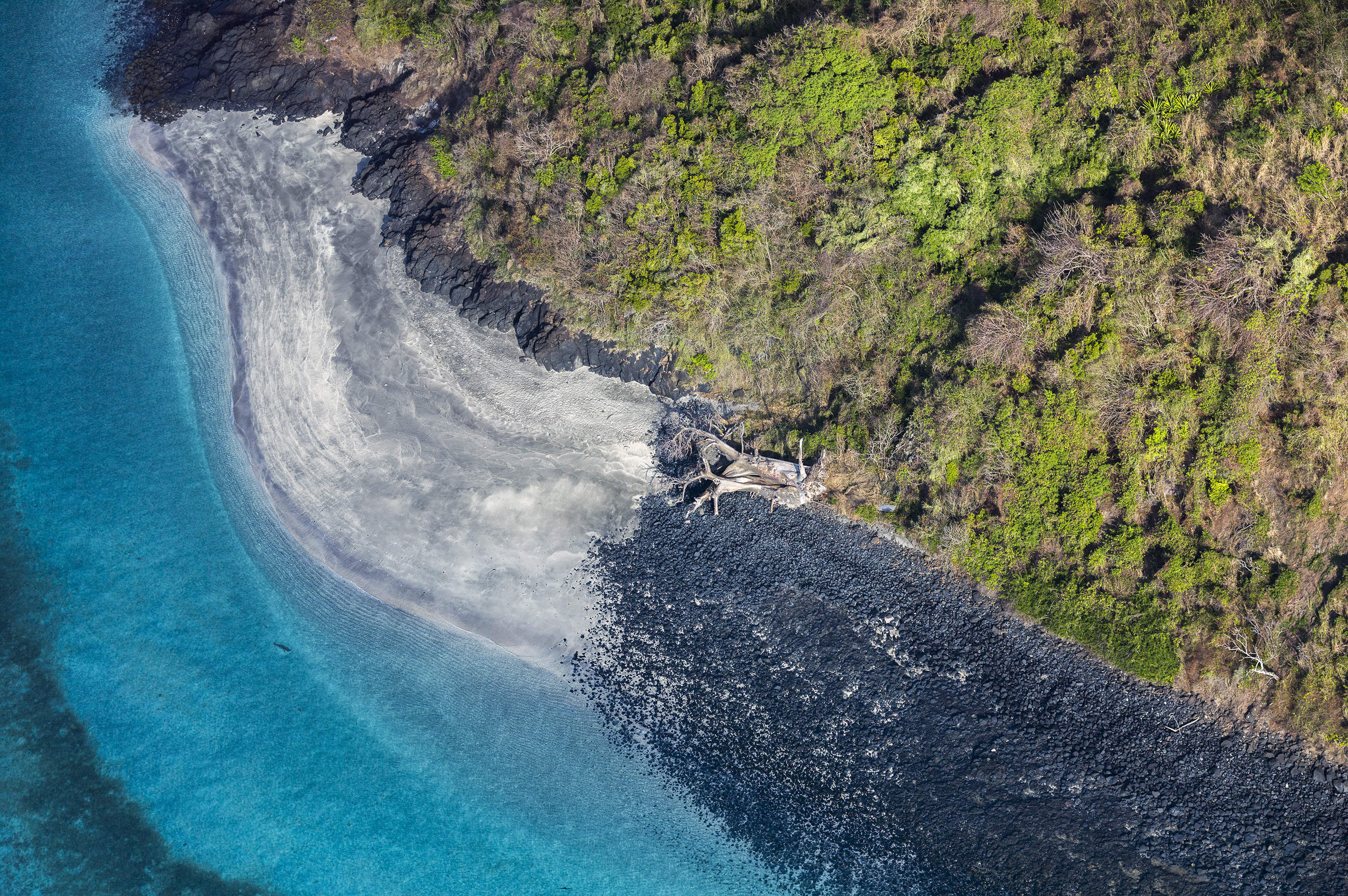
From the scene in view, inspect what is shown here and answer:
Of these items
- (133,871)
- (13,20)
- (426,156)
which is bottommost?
(133,871)

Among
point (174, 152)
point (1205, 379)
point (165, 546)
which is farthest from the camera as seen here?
point (174, 152)

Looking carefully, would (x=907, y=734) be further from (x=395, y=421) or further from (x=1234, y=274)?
(x=395, y=421)

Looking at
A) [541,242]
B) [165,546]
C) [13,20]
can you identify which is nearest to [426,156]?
[541,242]

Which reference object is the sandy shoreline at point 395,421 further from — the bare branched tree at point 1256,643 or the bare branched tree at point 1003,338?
the bare branched tree at point 1256,643

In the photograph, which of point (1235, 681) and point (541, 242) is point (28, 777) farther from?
point (1235, 681)

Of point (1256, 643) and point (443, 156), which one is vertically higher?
point (443, 156)

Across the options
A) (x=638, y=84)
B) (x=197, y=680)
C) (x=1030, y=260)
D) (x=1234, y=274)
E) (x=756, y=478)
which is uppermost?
(x=638, y=84)

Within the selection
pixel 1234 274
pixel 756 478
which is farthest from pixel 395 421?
pixel 1234 274
